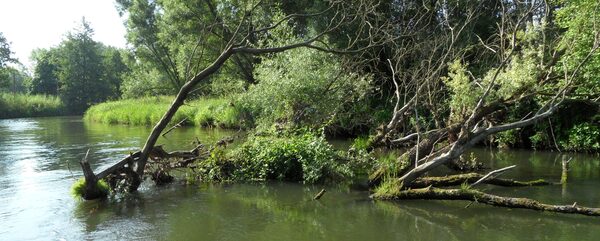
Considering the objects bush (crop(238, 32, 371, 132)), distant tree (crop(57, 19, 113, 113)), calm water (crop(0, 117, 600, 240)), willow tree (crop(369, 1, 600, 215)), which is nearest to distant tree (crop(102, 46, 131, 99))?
distant tree (crop(57, 19, 113, 113))

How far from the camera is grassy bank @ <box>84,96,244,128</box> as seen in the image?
97.4 ft

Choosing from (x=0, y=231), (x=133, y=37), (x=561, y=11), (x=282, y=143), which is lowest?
(x=0, y=231)

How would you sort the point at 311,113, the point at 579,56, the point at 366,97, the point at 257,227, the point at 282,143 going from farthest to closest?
the point at 366,97 → the point at 311,113 → the point at 579,56 → the point at 282,143 → the point at 257,227

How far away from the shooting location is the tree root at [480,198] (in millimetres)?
8789

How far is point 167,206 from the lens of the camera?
10656 millimetres

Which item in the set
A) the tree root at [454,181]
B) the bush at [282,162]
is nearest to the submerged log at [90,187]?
the bush at [282,162]

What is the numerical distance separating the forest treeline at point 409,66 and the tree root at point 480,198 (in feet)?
4.64

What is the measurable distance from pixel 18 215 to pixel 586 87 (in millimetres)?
15291

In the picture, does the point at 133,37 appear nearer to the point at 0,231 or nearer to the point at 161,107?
the point at 161,107

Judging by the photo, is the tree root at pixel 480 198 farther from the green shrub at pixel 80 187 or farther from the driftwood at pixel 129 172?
the green shrub at pixel 80 187

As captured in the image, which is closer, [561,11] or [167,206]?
[167,206]

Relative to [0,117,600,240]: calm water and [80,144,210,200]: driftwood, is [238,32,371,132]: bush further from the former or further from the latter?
[0,117,600,240]: calm water

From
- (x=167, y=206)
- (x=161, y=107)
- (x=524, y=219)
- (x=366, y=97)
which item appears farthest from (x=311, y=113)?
(x=161, y=107)

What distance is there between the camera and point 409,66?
886 inches
